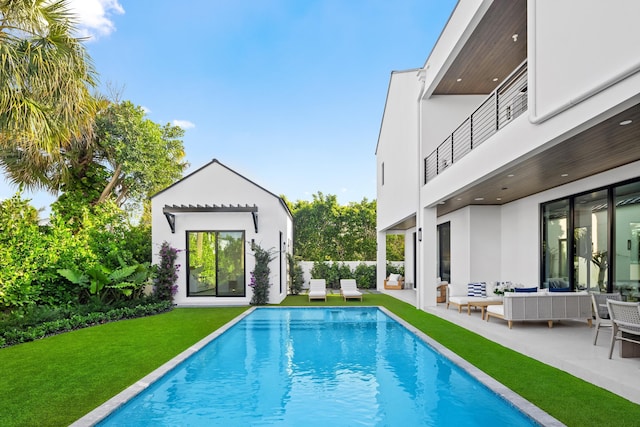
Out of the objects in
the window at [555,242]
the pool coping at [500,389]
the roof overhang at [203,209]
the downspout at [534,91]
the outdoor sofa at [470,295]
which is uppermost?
the downspout at [534,91]

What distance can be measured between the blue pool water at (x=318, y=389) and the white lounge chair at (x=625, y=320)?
2.44 metres

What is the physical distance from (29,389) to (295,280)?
14945mm

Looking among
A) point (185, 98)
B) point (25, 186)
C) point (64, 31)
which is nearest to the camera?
point (64, 31)

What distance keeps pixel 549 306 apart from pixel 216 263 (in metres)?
11.4

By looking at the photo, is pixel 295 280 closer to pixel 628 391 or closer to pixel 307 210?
pixel 307 210

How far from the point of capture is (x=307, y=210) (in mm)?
32906

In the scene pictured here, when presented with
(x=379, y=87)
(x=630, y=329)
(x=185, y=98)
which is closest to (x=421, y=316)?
(x=630, y=329)

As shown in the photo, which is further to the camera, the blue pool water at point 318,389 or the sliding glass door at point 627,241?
the sliding glass door at point 627,241

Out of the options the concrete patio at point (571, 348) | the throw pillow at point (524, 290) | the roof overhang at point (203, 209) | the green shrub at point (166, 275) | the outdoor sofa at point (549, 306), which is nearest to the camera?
the concrete patio at point (571, 348)

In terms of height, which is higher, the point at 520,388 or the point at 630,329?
the point at 630,329

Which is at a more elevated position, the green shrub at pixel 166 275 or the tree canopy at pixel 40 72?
the tree canopy at pixel 40 72

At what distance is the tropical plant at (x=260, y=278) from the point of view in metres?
15.5

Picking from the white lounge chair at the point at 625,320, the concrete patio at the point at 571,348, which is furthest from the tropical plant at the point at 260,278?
the white lounge chair at the point at 625,320

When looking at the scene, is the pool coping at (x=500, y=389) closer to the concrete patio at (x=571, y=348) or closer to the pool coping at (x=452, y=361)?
the pool coping at (x=452, y=361)
